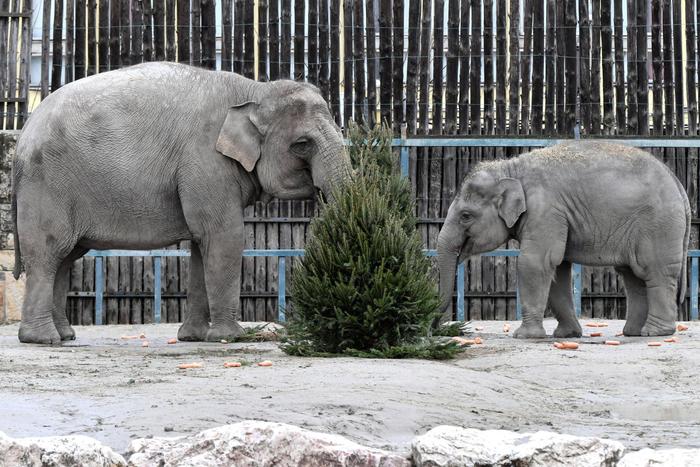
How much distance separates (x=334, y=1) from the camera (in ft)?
50.5

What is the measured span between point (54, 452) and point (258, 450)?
0.86m

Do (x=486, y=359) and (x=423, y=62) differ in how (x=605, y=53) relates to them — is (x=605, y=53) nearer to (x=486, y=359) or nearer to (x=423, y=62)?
(x=423, y=62)

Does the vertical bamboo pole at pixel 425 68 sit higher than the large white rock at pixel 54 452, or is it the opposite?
the vertical bamboo pole at pixel 425 68

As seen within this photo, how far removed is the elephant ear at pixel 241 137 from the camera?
37.7 ft

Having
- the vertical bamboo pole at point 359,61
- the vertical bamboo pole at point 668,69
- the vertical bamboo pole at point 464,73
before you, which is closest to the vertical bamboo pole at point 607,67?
the vertical bamboo pole at point 668,69

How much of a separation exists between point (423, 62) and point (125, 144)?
489cm

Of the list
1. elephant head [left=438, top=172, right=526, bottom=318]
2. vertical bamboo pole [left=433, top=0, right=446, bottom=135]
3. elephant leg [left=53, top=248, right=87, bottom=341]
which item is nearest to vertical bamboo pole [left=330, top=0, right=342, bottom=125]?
vertical bamboo pole [left=433, top=0, right=446, bottom=135]

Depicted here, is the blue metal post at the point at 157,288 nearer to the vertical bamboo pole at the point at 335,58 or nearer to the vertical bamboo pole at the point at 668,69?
the vertical bamboo pole at the point at 335,58

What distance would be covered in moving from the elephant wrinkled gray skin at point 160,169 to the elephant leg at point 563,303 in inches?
101

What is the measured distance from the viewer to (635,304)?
41.5 feet

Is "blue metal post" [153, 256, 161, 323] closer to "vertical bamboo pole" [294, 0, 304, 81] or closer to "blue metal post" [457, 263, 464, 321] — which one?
"vertical bamboo pole" [294, 0, 304, 81]

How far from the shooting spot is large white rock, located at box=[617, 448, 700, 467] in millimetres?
5820

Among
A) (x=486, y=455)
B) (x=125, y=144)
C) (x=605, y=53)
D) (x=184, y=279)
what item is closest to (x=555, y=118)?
(x=605, y=53)

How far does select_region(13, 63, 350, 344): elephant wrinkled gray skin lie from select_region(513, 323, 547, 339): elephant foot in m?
2.24
